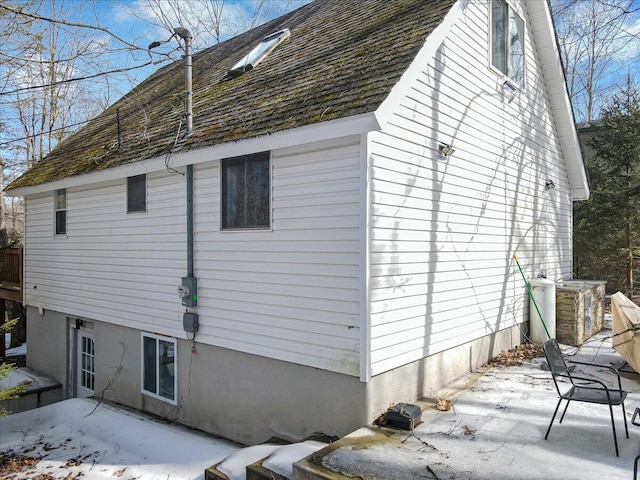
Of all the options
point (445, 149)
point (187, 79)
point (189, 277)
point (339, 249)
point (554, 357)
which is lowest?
point (554, 357)

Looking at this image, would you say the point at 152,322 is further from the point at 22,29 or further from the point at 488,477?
the point at 488,477

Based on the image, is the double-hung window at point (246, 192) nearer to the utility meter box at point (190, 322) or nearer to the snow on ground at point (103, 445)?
the utility meter box at point (190, 322)

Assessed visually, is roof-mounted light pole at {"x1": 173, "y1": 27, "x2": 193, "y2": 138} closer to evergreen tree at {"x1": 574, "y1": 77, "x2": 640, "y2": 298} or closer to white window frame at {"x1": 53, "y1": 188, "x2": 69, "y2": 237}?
white window frame at {"x1": 53, "y1": 188, "x2": 69, "y2": 237}

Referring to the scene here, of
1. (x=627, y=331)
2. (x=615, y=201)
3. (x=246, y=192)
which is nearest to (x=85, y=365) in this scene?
(x=246, y=192)

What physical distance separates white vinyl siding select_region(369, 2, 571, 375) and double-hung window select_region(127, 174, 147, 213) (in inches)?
194

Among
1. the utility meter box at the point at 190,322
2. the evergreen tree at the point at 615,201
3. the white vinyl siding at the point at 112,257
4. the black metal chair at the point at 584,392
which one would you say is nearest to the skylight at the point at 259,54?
the white vinyl siding at the point at 112,257

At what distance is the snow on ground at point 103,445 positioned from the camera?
19.2 feet

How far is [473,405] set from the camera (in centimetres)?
573

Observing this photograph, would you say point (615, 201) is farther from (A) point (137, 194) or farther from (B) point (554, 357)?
(A) point (137, 194)

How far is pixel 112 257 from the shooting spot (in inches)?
358

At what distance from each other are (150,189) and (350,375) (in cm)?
505

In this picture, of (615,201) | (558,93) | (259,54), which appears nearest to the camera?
(259,54)

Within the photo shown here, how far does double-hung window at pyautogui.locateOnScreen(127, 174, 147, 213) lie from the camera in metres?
8.37

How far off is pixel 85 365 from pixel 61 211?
140 inches
